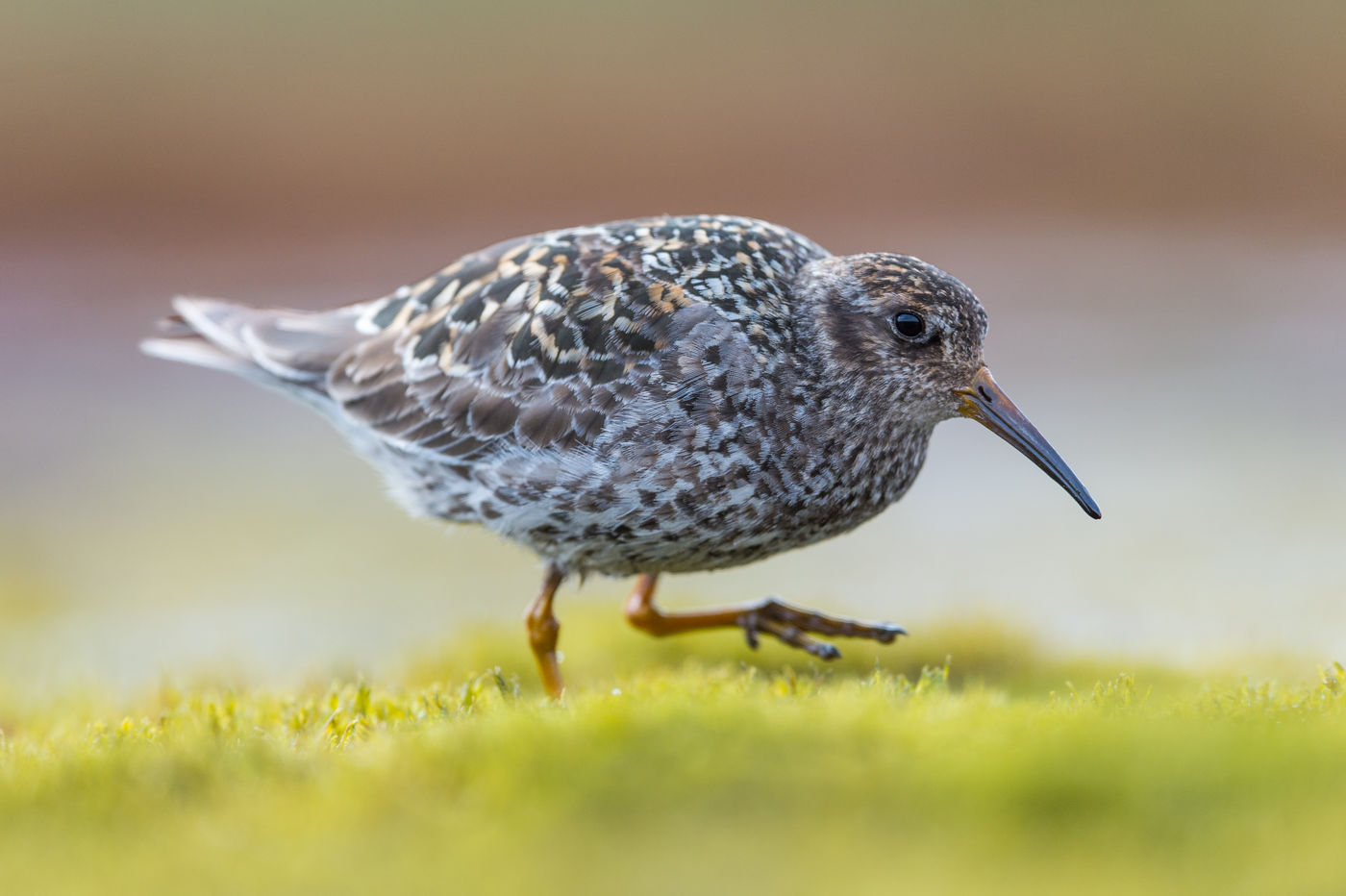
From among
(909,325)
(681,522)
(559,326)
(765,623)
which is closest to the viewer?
(681,522)

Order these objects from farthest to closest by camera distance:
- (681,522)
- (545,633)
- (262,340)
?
1. (262,340)
2. (545,633)
3. (681,522)

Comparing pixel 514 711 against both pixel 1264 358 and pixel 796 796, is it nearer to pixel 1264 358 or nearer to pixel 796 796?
pixel 796 796

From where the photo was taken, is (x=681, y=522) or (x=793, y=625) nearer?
(x=681, y=522)

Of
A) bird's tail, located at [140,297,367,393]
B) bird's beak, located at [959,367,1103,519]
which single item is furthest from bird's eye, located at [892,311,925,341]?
bird's tail, located at [140,297,367,393]

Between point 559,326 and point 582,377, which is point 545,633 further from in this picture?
point 559,326

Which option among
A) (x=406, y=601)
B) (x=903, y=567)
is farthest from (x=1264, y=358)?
(x=406, y=601)

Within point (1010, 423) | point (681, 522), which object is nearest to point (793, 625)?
point (681, 522)

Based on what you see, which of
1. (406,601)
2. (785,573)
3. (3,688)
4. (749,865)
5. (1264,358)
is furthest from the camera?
(1264,358)

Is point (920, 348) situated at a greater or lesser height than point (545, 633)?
greater
